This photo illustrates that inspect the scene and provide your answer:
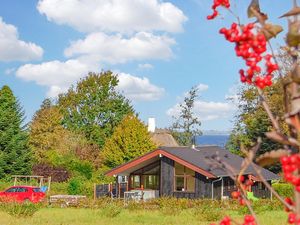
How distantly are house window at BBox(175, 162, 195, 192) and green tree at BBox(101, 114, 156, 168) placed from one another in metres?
14.6

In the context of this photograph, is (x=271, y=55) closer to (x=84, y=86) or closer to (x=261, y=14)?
(x=261, y=14)

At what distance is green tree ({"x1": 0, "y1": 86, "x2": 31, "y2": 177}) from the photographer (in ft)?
140

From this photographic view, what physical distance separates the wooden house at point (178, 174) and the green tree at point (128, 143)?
1224 centimetres

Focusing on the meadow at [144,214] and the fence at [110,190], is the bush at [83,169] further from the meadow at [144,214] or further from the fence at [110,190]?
the meadow at [144,214]

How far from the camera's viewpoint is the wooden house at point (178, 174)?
30.8 m

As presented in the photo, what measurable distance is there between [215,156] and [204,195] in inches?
1121

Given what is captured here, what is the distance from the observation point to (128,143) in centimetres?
4672

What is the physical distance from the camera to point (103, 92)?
204 ft

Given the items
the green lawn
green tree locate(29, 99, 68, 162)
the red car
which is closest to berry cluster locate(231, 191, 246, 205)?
the green lawn

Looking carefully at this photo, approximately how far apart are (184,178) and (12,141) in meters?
17.8

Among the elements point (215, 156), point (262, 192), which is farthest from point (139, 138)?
point (215, 156)

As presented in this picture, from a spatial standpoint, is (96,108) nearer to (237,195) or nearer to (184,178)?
(184,178)

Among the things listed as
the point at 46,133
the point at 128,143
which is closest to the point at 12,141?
the point at 128,143

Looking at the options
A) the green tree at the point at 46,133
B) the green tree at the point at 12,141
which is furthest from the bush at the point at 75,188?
the green tree at the point at 46,133
